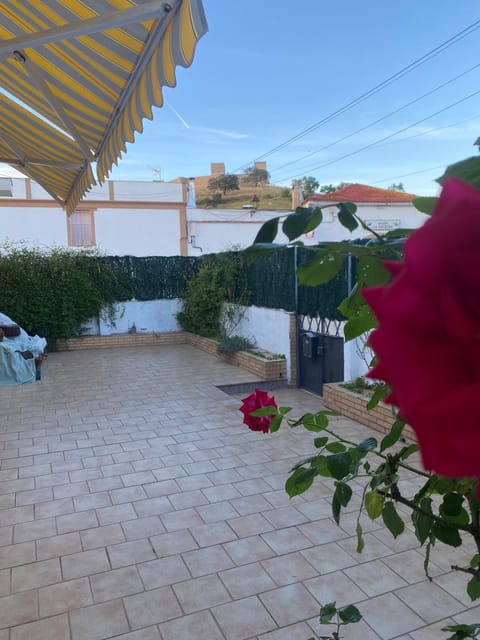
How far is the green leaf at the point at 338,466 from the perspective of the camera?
1.15m

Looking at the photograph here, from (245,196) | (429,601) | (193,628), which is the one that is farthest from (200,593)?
(245,196)

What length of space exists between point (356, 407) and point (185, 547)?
3.44 metres

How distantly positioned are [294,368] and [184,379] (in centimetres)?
202

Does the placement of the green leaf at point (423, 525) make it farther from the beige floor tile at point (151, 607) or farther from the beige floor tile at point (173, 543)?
the beige floor tile at point (173, 543)

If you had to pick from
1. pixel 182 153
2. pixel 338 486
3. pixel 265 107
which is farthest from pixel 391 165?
pixel 338 486

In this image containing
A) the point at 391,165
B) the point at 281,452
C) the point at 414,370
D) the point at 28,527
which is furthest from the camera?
the point at 391,165

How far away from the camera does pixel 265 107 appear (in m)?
47.6

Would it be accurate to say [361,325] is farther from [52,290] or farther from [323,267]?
[52,290]

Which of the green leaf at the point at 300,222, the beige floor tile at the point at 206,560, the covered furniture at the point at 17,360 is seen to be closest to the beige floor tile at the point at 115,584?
the beige floor tile at the point at 206,560

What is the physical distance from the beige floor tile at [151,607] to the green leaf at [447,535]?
Result: 7.54 feet

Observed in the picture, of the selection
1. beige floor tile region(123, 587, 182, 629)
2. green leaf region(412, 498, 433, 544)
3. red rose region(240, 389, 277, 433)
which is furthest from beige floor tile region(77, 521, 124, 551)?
green leaf region(412, 498, 433, 544)

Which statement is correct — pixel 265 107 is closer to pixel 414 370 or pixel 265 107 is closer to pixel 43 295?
pixel 43 295

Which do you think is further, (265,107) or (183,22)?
(265,107)

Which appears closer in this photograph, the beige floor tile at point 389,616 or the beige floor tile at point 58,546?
the beige floor tile at point 389,616
